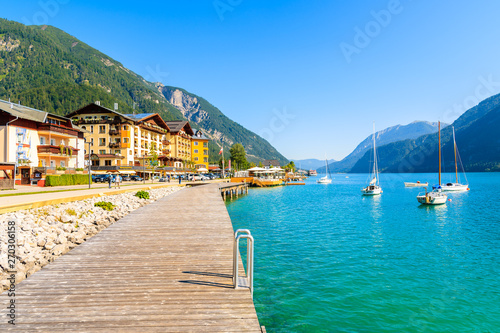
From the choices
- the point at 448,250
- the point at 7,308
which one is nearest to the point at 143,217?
the point at 7,308

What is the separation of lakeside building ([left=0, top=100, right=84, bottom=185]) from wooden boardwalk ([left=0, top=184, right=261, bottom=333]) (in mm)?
40762

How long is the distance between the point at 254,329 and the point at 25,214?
17.0 m

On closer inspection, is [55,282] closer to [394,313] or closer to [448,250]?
[394,313]

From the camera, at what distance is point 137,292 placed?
6461mm

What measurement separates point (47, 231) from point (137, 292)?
33.2 feet

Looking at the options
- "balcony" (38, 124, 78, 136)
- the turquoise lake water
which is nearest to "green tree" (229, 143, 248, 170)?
"balcony" (38, 124, 78, 136)

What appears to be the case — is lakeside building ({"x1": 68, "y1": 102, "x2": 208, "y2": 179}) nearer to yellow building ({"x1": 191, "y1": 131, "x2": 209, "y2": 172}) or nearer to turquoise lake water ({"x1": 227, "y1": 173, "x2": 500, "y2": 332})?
yellow building ({"x1": 191, "y1": 131, "x2": 209, "y2": 172})

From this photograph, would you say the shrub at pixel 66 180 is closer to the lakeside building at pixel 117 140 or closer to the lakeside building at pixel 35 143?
the lakeside building at pixel 35 143

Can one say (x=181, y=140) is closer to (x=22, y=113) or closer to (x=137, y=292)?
(x=22, y=113)

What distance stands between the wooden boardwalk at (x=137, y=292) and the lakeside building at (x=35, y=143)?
134 feet

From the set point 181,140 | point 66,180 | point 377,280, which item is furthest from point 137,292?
point 181,140

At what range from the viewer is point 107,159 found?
71.3 metres

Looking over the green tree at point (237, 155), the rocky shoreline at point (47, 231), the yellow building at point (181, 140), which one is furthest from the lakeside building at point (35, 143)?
the green tree at point (237, 155)

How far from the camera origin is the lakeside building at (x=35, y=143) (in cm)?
4084
